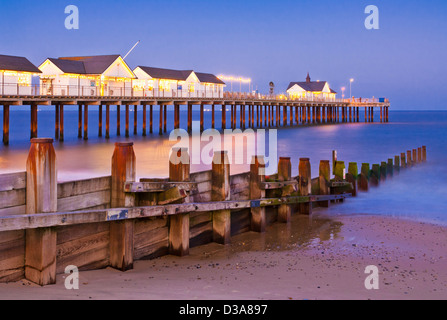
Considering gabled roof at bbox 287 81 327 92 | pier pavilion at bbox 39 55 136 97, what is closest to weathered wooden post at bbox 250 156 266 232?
pier pavilion at bbox 39 55 136 97

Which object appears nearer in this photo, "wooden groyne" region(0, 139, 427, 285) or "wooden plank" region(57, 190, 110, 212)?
"wooden groyne" region(0, 139, 427, 285)

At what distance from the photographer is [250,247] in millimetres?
9422

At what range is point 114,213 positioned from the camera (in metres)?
6.82

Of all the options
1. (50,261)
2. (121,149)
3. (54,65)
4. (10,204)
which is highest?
(54,65)

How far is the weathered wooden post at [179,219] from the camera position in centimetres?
809

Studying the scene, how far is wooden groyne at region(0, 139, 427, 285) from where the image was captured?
6035 mm

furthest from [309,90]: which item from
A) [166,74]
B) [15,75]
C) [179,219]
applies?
[179,219]

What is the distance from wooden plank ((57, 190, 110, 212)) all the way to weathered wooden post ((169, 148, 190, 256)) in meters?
1.34

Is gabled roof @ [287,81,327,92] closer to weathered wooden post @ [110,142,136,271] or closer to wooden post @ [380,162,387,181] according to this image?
wooden post @ [380,162,387,181]

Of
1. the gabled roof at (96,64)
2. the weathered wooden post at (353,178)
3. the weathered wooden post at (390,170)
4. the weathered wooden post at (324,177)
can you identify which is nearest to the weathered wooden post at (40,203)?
the weathered wooden post at (324,177)

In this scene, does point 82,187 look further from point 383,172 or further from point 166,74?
point 166,74

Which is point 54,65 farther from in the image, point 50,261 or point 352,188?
point 50,261
